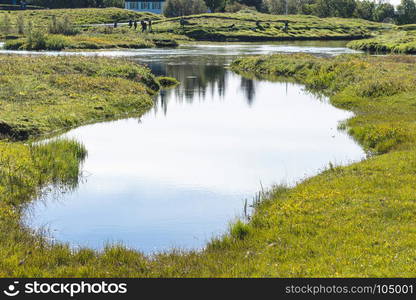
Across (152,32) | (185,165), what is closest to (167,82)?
(185,165)

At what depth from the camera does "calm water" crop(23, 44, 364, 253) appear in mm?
19422

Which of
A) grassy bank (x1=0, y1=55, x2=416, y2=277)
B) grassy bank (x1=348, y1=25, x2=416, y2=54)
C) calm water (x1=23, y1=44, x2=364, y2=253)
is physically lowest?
calm water (x1=23, y1=44, x2=364, y2=253)

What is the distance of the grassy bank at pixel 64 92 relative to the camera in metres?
34.7

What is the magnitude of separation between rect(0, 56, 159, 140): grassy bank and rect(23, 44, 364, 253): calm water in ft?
6.03

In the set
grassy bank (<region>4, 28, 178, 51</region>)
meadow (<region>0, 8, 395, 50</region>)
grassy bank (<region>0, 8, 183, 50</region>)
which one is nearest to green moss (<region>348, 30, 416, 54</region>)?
grassy bank (<region>4, 28, 178, 51</region>)

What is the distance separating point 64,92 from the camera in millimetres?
44312

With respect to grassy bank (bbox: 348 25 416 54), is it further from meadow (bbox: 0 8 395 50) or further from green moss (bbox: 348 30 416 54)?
meadow (bbox: 0 8 395 50)

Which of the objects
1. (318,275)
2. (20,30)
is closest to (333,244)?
(318,275)

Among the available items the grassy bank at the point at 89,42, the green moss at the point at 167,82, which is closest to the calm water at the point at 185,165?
the green moss at the point at 167,82

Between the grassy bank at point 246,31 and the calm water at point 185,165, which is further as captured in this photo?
the grassy bank at point 246,31

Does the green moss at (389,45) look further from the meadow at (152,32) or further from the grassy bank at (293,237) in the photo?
the grassy bank at (293,237)

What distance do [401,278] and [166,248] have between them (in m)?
7.37

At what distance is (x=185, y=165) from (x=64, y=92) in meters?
19.9

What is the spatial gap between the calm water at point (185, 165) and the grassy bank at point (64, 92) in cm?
184
